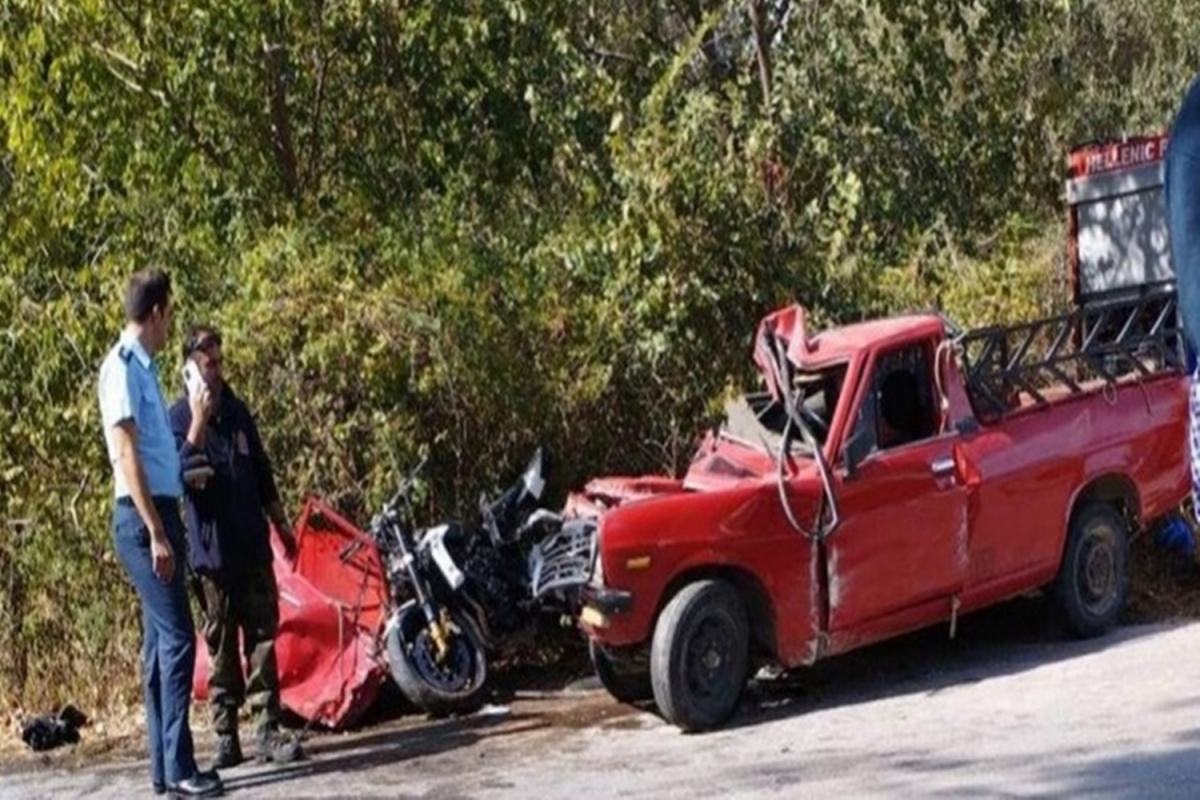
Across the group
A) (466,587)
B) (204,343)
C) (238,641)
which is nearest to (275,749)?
(238,641)

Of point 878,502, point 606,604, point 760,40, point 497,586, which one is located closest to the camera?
point 606,604

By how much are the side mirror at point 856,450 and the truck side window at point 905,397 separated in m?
0.20

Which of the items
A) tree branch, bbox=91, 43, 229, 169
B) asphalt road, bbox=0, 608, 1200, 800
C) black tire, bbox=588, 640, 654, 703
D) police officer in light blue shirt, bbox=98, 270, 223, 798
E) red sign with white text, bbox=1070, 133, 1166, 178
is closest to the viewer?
asphalt road, bbox=0, 608, 1200, 800

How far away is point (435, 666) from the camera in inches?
Result: 384

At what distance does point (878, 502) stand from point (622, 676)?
5.21ft

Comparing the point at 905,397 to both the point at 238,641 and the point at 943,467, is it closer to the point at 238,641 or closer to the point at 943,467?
the point at 943,467

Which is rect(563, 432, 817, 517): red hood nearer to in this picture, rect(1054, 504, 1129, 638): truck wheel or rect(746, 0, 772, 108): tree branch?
rect(1054, 504, 1129, 638): truck wheel

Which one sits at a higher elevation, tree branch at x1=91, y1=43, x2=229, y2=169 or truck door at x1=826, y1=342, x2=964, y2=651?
tree branch at x1=91, y1=43, x2=229, y2=169

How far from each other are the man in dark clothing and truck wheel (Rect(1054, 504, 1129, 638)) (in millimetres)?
4355

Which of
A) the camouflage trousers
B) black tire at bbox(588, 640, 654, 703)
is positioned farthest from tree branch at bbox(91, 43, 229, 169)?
black tire at bbox(588, 640, 654, 703)

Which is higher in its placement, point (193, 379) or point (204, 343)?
point (204, 343)

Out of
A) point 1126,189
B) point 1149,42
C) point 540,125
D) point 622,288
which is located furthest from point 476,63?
point 1149,42

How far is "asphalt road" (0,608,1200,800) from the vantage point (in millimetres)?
7660

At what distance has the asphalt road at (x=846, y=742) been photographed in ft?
25.1
